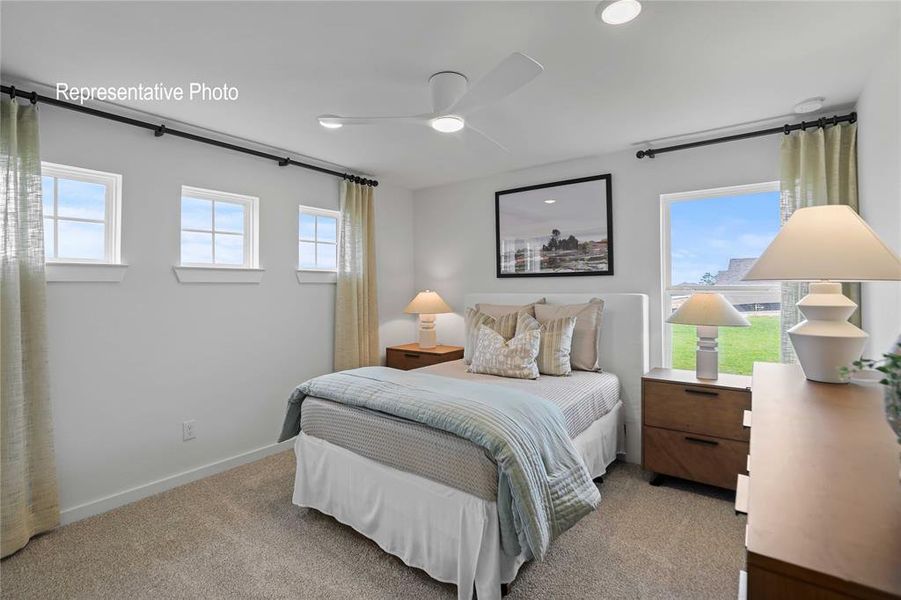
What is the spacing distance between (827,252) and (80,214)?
3.62m

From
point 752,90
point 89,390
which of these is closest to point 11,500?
point 89,390

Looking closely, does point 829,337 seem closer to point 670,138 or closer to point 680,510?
point 680,510

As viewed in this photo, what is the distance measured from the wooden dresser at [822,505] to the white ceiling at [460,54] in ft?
5.19

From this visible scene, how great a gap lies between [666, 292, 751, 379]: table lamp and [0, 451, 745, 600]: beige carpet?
2.65 ft

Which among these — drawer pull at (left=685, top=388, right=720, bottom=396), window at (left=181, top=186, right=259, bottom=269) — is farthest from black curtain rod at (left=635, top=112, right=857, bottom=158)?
window at (left=181, top=186, right=259, bottom=269)

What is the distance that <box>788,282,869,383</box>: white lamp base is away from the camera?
149 cm

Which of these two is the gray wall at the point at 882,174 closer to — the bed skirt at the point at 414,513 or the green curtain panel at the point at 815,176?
the green curtain panel at the point at 815,176

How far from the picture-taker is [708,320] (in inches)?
107

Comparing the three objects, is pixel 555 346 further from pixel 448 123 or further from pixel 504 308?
pixel 448 123

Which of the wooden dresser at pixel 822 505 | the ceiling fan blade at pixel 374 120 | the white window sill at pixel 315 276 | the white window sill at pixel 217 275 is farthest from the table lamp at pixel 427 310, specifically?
A: the wooden dresser at pixel 822 505

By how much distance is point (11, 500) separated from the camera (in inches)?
85.8

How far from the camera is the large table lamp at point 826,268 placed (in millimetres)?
1342

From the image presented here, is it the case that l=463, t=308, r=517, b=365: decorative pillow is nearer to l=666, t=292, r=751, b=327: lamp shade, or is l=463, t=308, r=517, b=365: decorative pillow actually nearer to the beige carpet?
l=666, t=292, r=751, b=327: lamp shade

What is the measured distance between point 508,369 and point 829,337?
1811 mm
